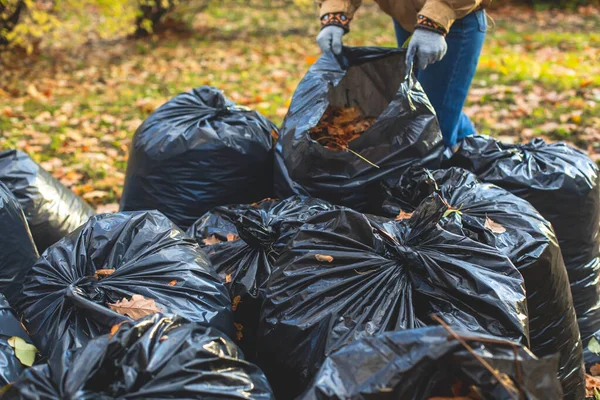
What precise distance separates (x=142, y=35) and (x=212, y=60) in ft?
5.67

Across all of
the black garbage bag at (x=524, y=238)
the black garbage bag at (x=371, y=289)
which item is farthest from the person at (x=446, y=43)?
the black garbage bag at (x=371, y=289)

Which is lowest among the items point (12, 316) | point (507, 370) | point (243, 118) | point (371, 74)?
point (12, 316)

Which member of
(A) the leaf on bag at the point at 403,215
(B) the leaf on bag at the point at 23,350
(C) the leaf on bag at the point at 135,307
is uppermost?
(A) the leaf on bag at the point at 403,215

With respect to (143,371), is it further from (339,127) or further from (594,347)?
(594,347)

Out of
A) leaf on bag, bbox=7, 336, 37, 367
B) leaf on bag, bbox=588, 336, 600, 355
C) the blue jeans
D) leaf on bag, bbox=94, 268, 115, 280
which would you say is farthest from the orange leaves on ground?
leaf on bag, bbox=588, 336, 600, 355

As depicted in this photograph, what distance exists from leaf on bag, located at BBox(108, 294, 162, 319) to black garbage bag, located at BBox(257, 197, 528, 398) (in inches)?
12.4

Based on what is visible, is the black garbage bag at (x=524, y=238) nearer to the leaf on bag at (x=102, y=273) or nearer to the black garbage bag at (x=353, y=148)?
the black garbage bag at (x=353, y=148)

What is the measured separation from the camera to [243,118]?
2.50 m

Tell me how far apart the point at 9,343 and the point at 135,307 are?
353mm

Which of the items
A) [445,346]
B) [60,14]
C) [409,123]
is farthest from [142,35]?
[445,346]

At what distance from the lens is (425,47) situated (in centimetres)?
209

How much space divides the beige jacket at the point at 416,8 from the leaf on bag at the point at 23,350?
1.72m

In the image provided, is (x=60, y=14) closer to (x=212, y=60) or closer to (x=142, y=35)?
(x=142, y=35)

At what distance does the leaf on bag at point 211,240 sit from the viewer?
199 centimetres
